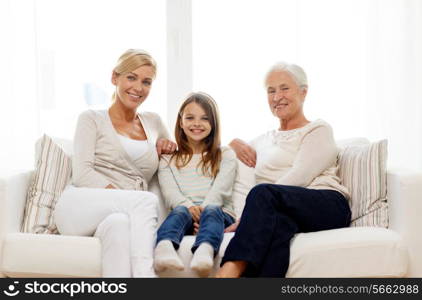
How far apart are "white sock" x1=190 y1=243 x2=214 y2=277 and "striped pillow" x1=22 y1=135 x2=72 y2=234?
0.74 metres

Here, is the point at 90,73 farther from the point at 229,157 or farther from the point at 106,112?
the point at 229,157

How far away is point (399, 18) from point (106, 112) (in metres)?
1.92

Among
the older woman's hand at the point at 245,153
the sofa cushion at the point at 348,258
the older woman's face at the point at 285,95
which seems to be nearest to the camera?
the sofa cushion at the point at 348,258

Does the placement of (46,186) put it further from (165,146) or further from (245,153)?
(245,153)

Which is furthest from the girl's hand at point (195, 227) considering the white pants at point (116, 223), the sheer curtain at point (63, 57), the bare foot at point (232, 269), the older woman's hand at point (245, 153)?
the sheer curtain at point (63, 57)

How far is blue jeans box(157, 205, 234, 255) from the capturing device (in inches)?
84.1

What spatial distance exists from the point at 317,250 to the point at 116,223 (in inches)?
29.2


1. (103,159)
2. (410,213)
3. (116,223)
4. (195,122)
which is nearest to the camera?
(116,223)

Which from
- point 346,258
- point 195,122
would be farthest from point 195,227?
point 346,258

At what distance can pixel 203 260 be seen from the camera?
78.0 inches

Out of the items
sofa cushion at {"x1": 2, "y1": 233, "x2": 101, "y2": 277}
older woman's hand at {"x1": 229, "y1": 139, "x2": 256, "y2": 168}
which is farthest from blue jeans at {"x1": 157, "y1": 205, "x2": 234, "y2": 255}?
older woman's hand at {"x1": 229, "y1": 139, "x2": 256, "y2": 168}

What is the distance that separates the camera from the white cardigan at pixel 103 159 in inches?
98.5

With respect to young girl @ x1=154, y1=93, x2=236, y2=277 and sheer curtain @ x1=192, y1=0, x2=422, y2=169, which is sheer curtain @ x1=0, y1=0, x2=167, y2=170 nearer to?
sheer curtain @ x1=192, y1=0, x2=422, y2=169

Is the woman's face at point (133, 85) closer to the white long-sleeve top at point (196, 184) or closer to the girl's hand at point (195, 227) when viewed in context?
the white long-sleeve top at point (196, 184)
